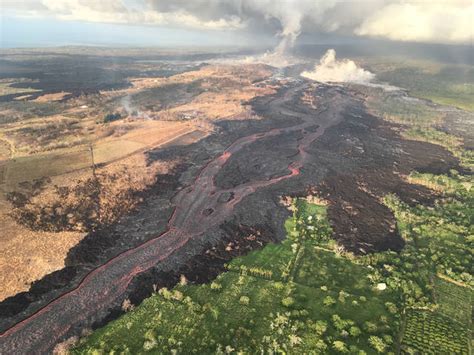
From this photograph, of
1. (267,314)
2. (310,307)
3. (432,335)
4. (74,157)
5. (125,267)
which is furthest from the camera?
(74,157)

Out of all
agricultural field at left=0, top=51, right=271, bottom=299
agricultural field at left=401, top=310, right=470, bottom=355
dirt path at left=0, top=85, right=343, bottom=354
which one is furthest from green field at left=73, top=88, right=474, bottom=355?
agricultural field at left=0, top=51, right=271, bottom=299

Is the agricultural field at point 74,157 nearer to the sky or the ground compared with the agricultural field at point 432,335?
nearer to the sky

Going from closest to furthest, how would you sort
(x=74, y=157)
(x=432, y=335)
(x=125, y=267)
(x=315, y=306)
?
(x=432, y=335) → (x=315, y=306) → (x=125, y=267) → (x=74, y=157)

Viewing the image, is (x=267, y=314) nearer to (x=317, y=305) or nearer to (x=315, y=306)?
(x=315, y=306)

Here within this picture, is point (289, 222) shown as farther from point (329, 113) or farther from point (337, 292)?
point (329, 113)

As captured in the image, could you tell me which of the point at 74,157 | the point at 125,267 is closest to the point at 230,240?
the point at 125,267

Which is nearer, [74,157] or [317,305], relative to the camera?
[317,305]

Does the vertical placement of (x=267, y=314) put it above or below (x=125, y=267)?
below

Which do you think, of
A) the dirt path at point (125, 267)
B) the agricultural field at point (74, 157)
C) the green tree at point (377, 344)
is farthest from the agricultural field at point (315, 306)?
the agricultural field at point (74, 157)

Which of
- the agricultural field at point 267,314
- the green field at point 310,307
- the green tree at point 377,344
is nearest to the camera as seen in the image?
the green tree at point 377,344

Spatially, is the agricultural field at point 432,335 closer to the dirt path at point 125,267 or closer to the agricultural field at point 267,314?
the agricultural field at point 267,314
